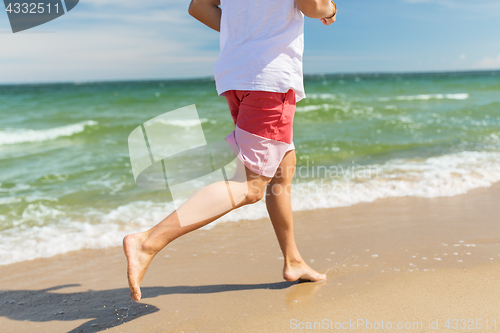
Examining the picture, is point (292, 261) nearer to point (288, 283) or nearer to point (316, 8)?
point (288, 283)

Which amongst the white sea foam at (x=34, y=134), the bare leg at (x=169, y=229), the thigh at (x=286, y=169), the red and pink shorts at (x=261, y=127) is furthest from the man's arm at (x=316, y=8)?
the white sea foam at (x=34, y=134)

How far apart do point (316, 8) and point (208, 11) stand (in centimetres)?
54

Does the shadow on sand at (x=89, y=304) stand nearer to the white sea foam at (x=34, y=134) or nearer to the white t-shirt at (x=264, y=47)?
the white t-shirt at (x=264, y=47)

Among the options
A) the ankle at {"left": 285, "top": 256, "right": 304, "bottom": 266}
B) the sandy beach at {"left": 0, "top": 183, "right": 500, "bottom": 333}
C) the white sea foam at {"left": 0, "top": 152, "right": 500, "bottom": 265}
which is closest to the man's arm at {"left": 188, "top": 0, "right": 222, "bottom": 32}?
the ankle at {"left": 285, "top": 256, "right": 304, "bottom": 266}

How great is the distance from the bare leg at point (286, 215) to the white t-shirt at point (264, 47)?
363 millimetres

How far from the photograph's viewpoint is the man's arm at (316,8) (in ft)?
4.58

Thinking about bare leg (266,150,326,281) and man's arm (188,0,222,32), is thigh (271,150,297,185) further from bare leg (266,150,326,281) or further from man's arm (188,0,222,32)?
man's arm (188,0,222,32)

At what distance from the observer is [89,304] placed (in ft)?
6.27

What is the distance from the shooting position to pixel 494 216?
2771mm

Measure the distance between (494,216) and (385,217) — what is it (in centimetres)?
74

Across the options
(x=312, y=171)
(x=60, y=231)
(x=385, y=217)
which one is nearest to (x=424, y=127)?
(x=312, y=171)

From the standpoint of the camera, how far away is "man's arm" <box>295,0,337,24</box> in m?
1.40

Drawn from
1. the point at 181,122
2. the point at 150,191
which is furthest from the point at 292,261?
the point at 181,122

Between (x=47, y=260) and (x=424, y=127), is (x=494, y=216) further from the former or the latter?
(x=424, y=127)
